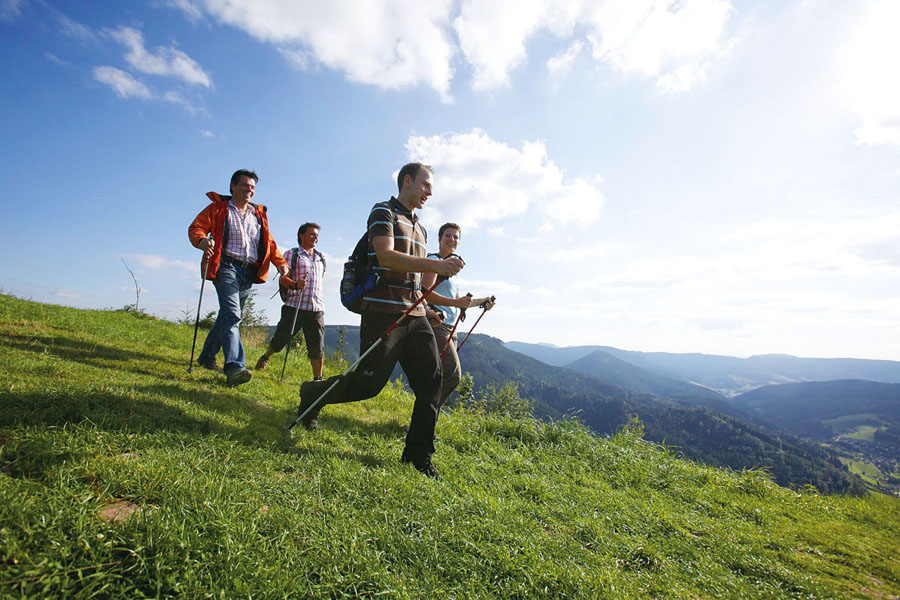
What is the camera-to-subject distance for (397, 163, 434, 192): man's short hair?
13.9 feet

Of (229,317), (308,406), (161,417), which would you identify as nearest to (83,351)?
(229,317)

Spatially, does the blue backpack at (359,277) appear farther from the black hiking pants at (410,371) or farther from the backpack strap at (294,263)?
the backpack strap at (294,263)

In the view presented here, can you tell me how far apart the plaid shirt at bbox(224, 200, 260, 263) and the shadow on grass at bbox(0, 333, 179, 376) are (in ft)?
6.41

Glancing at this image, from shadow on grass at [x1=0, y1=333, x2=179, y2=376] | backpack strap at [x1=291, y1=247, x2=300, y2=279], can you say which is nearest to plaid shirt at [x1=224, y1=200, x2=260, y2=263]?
backpack strap at [x1=291, y1=247, x2=300, y2=279]

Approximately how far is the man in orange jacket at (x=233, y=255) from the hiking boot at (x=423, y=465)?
8.40ft

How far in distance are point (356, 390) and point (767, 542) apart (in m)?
4.20

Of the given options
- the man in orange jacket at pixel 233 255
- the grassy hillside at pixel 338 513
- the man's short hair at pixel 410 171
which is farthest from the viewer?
the man in orange jacket at pixel 233 255

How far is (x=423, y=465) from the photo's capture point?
3.86m

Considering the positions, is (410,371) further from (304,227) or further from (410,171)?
(304,227)

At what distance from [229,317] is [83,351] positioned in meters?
2.28

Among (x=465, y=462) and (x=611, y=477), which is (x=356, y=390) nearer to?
(x=465, y=462)

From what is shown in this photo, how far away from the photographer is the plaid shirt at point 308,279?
689 cm

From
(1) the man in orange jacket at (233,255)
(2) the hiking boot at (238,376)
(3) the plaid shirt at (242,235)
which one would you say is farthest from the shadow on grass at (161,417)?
(3) the plaid shirt at (242,235)

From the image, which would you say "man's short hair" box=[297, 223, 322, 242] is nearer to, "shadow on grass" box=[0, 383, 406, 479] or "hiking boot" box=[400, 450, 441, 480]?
"shadow on grass" box=[0, 383, 406, 479]
